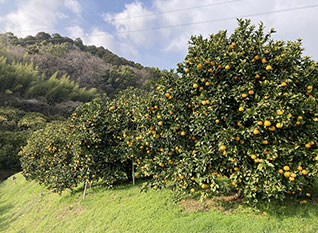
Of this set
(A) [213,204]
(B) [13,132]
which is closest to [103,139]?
(A) [213,204]

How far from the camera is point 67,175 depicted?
711 centimetres

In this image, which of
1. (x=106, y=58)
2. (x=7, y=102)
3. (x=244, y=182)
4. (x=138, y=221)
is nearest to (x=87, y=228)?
(x=138, y=221)

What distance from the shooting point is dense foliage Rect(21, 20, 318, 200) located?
3.28 metres

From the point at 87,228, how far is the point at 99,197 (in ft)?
4.81

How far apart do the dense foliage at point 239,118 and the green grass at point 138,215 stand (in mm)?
386

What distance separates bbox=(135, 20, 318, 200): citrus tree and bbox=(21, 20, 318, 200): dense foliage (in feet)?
0.05

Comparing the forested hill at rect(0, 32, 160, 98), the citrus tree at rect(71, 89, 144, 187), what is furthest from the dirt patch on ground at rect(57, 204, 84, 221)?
the forested hill at rect(0, 32, 160, 98)

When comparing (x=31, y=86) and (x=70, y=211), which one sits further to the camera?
(x=31, y=86)

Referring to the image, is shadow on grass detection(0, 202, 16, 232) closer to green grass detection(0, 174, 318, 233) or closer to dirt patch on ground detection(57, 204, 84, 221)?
green grass detection(0, 174, 318, 233)

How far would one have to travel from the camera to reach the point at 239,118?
3.64 m

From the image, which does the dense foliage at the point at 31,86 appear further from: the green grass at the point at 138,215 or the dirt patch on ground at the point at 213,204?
the dirt patch on ground at the point at 213,204

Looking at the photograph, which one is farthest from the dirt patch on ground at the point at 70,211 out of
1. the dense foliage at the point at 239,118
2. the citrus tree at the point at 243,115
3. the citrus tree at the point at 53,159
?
the citrus tree at the point at 243,115

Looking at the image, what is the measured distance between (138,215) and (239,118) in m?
3.00

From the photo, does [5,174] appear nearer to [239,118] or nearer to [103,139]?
[103,139]
